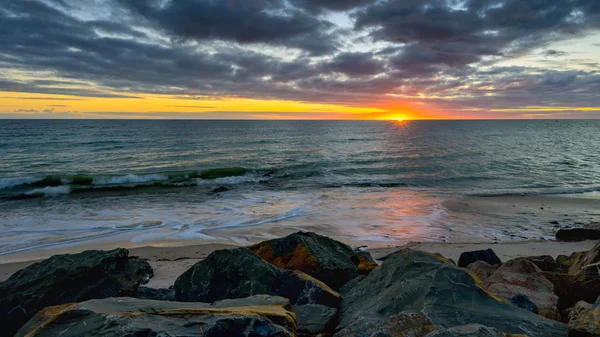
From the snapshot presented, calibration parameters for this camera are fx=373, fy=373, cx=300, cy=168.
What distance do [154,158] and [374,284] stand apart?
3884cm

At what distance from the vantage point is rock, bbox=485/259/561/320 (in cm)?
571

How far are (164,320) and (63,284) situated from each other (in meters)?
3.65

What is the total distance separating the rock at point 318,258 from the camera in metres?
7.02

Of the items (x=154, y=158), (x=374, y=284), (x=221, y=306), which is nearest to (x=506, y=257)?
(x=374, y=284)

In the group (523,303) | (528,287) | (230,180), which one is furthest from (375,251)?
(230,180)

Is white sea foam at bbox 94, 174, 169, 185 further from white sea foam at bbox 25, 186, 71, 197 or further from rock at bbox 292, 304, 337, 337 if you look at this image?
rock at bbox 292, 304, 337, 337

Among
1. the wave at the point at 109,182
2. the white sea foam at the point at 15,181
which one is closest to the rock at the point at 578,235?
the wave at the point at 109,182

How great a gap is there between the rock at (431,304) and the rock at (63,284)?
162 inches

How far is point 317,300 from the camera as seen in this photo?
18.1 feet

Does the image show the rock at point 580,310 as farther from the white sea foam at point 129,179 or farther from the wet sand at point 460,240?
the white sea foam at point 129,179

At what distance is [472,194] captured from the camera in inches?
921

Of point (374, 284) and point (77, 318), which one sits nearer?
point (77, 318)

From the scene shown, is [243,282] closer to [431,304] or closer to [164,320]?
[164,320]

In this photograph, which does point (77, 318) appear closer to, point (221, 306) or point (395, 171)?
point (221, 306)
